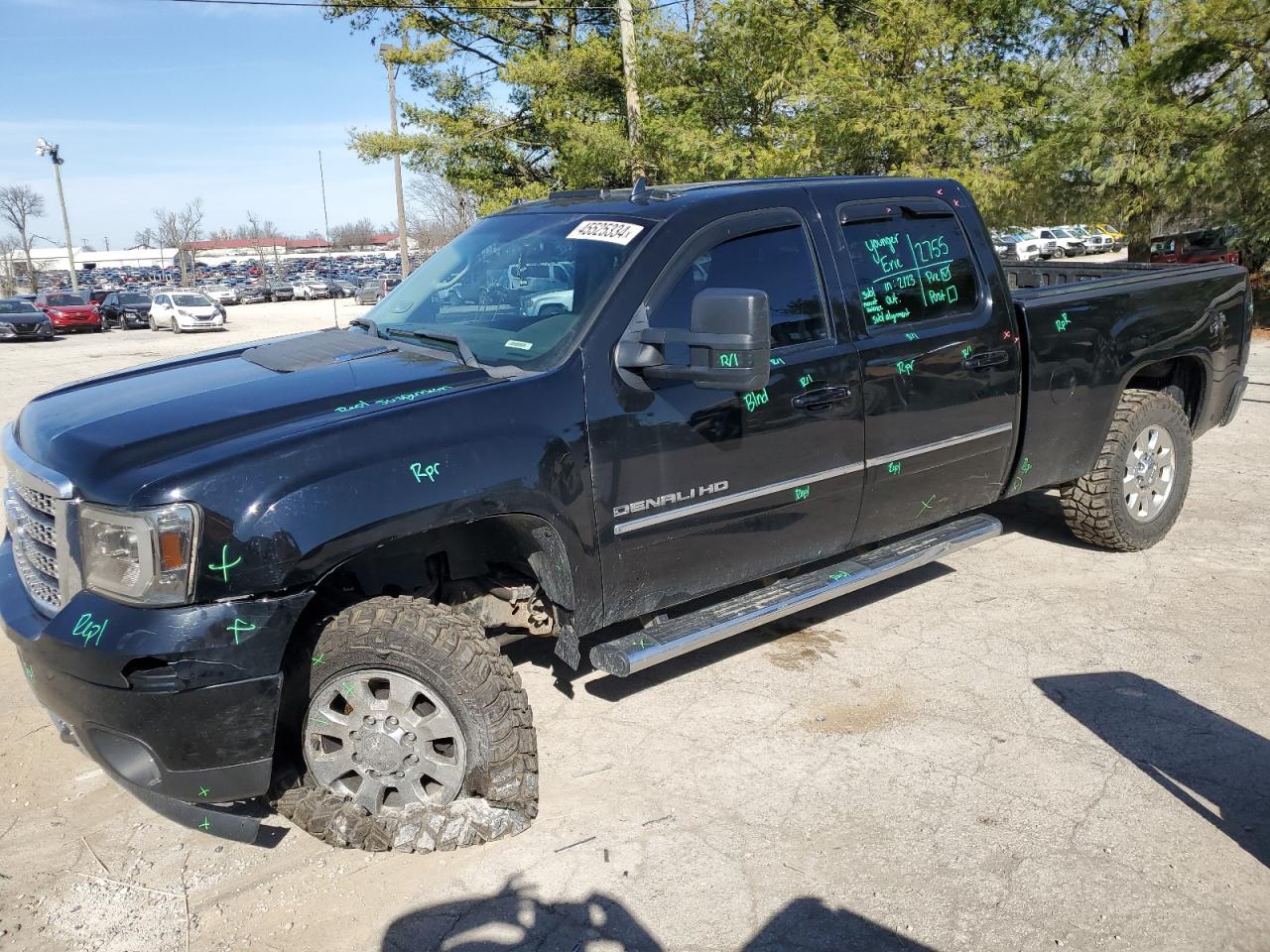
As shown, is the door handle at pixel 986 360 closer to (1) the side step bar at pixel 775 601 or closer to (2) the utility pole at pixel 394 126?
(1) the side step bar at pixel 775 601

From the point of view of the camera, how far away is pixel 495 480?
3.27 meters

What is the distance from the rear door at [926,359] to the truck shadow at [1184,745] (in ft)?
3.31

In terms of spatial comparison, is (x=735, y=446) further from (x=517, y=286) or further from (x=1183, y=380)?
(x=1183, y=380)

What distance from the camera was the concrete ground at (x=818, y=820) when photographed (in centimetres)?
299

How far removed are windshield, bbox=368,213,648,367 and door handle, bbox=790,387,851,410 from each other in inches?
35.6

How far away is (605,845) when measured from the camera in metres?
3.36

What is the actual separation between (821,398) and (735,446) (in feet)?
1.59

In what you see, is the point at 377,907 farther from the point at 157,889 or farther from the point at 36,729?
the point at 36,729

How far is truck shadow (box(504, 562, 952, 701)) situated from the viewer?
4586 millimetres

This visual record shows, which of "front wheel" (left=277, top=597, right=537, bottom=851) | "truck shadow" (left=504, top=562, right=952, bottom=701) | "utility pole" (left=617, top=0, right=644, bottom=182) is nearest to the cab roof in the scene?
"front wheel" (left=277, top=597, right=537, bottom=851)

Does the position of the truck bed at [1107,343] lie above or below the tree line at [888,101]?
below

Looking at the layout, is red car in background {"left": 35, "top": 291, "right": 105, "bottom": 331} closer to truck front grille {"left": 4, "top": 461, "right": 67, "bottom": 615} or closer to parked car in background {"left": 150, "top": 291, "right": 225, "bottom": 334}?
parked car in background {"left": 150, "top": 291, "right": 225, "bottom": 334}

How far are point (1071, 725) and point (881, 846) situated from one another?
1210 millimetres

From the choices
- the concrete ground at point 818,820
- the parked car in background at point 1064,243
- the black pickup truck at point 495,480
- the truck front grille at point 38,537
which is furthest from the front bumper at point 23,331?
the parked car in background at point 1064,243
